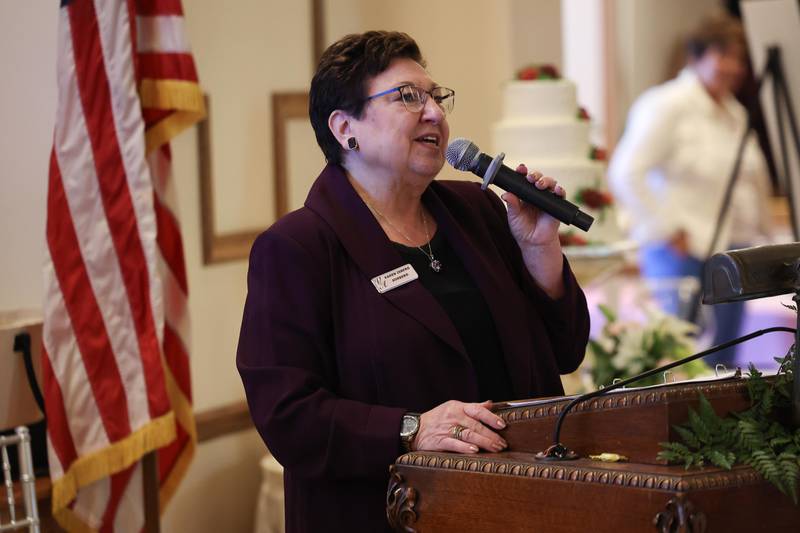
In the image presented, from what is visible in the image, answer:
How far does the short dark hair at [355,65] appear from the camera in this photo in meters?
2.07

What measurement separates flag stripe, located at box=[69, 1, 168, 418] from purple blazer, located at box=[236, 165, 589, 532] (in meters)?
1.21

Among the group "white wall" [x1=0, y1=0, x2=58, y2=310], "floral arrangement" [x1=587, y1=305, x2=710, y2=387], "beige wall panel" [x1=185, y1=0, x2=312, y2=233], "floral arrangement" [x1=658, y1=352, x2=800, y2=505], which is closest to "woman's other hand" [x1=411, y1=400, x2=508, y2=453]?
"floral arrangement" [x1=658, y1=352, x2=800, y2=505]

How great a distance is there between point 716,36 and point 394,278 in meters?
4.73

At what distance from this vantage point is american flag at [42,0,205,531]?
3.05 m

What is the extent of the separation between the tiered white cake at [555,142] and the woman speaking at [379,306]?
258 centimetres

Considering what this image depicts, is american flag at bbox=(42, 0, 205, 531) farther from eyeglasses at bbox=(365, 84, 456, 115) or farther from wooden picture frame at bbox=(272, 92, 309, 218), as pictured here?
eyeglasses at bbox=(365, 84, 456, 115)

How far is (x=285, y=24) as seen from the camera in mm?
4453

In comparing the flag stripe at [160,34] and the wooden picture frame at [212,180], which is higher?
the flag stripe at [160,34]

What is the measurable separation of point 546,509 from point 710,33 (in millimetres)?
5182

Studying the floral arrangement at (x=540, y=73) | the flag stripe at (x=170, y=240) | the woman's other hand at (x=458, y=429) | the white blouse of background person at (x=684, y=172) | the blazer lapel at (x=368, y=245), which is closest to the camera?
the woman's other hand at (x=458, y=429)

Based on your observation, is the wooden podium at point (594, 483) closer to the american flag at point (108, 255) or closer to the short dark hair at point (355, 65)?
the short dark hair at point (355, 65)

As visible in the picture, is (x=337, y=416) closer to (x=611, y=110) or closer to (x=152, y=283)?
(x=152, y=283)

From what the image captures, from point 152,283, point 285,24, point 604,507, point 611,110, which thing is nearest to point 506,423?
point 604,507

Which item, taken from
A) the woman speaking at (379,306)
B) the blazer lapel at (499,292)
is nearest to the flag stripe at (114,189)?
the woman speaking at (379,306)
